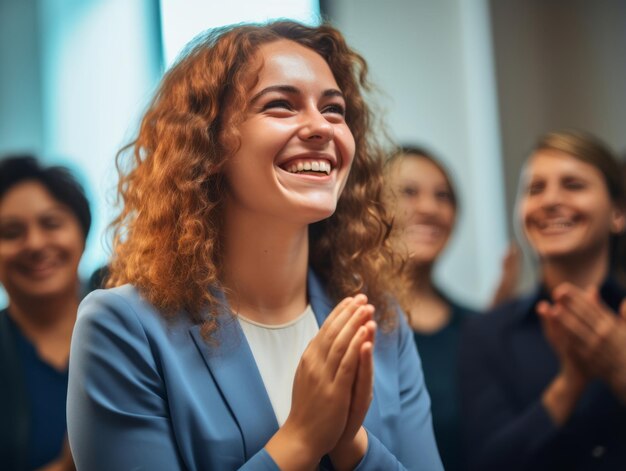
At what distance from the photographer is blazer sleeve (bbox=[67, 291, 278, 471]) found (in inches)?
43.9

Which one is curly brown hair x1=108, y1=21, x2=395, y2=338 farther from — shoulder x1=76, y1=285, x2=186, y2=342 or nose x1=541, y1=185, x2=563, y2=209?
nose x1=541, y1=185, x2=563, y2=209

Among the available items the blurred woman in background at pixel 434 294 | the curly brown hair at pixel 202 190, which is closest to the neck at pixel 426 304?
the blurred woman in background at pixel 434 294

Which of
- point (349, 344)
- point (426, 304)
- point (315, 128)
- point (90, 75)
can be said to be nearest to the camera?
point (349, 344)

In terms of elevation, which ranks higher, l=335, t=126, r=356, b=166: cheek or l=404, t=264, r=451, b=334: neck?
l=335, t=126, r=356, b=166: cheek

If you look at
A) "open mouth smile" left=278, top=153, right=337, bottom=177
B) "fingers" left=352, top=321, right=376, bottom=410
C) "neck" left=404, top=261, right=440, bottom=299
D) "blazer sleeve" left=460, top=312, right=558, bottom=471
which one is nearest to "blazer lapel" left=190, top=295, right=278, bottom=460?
"fingers" left=352, top=321, right=376, bottom=410

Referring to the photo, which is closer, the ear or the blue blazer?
the blue blazer

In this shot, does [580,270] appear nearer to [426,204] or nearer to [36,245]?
[426,204]

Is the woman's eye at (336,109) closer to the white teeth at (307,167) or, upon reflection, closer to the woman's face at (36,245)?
the white teeth at (307,167)

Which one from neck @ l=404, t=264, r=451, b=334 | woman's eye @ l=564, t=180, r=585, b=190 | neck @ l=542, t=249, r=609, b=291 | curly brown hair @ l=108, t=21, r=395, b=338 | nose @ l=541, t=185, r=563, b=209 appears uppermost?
curly brown hair @ l=108, t=21, r=395, b=338

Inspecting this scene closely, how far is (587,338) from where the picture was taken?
1832 millimetres

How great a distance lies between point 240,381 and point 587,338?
3.19ft

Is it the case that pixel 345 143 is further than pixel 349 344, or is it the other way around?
pixel 345 143

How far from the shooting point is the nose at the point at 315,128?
4.07 feet

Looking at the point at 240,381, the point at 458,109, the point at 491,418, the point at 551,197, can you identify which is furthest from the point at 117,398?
the point at 458,109
